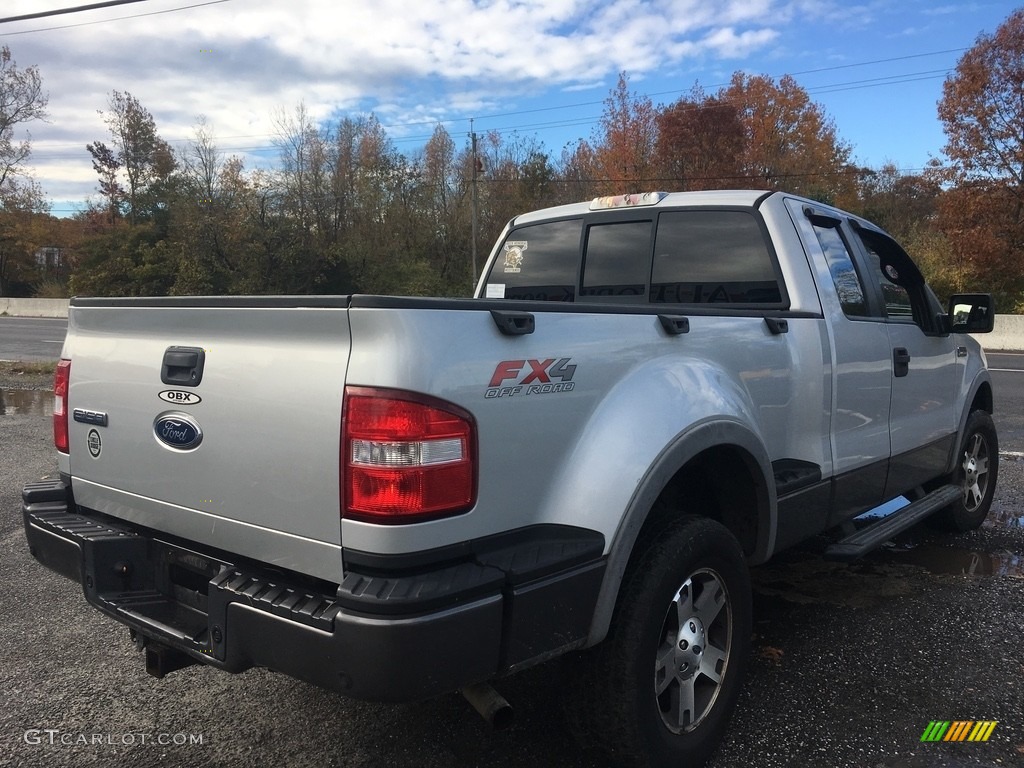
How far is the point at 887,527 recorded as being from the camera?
3.78 metres

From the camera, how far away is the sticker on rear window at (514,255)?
4.54m

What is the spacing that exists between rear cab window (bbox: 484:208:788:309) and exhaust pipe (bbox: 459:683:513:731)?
7.22 feet

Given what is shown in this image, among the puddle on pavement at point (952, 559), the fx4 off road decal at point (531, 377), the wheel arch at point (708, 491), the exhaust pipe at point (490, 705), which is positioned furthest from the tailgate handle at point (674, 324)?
the puddle on pavement at point (952, 559)

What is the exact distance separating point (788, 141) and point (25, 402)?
3975cm

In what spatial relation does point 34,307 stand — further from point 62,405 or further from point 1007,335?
point 62,405

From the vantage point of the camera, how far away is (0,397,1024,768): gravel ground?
8.70 ft

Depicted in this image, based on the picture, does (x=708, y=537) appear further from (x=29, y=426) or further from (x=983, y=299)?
(x=29, y=426)

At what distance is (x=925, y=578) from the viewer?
14.4ft

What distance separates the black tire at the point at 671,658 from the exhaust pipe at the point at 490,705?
0.28 metres

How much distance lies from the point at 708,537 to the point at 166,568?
1769 mm

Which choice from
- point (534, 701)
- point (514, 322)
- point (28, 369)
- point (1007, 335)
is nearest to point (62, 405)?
point (514, 322)

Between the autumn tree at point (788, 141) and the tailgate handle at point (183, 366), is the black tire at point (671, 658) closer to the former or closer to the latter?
the tailgate handle at point (183, 366)

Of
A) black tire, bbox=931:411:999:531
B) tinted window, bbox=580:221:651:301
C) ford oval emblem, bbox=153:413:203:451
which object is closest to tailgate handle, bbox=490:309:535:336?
ford oval emblem, bbox=153:413:203:451

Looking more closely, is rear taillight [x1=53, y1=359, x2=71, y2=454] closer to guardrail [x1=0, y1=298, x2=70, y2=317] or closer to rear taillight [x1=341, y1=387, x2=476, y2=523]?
rear taillight [x1=341, y1=387, x2=476, y2=523]
